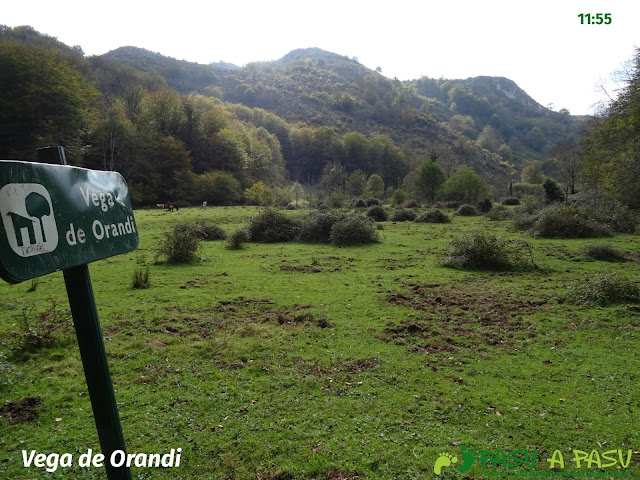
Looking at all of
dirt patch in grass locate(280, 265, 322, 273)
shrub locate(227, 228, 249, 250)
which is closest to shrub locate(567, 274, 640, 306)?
dirt patch in grass locate(280, 265, 322, 273)

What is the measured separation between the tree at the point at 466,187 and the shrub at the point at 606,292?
40.7 meters

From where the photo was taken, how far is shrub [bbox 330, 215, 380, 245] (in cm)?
2159

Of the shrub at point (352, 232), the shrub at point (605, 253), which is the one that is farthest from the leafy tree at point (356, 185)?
the shrub at point (605, 253)

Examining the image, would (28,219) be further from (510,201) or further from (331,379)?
(510,201)

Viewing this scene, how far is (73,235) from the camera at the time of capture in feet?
6.17

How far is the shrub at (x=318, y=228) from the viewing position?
22641 mm

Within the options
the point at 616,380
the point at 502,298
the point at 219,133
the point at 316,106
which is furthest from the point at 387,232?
the point at 316,106

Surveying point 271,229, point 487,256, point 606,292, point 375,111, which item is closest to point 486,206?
point 271,229

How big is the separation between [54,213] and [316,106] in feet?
554

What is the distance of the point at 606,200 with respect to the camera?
27062mm

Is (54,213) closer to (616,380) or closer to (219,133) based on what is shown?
(616,380)

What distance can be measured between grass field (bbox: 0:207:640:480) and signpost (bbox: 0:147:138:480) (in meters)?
2.59

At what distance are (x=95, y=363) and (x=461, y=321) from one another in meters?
8.56

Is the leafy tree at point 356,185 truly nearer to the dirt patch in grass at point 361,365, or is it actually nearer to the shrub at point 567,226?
the shrub at point 567,226
